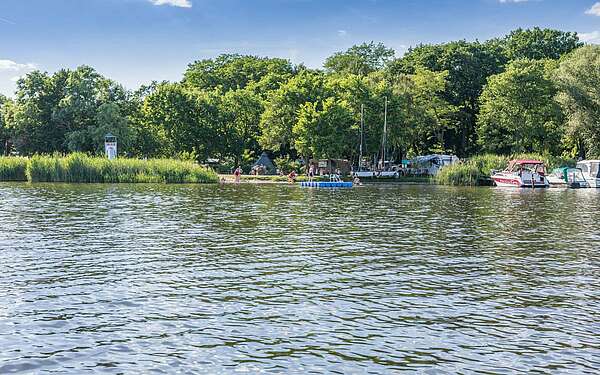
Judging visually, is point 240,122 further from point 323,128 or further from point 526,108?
point 526,108

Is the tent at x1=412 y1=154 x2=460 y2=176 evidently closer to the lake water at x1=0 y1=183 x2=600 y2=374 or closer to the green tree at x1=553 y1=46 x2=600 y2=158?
the green tree at x1=553 y1=46 x2=600 y2=158

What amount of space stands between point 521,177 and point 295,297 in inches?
2449

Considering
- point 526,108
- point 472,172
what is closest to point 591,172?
point 472,172

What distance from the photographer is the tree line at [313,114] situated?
85250 millimetres

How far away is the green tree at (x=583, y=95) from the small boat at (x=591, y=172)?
9430mm

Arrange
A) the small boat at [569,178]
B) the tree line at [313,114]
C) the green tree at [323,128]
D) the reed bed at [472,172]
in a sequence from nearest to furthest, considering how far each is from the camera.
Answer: the small boat at [569,178] → the reed bed at [472,172] → the green tree at [323,128] → the tree line at [313,114]

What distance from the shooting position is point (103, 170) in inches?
2613

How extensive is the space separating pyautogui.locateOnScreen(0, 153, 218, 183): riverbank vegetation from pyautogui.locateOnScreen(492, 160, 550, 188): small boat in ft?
111

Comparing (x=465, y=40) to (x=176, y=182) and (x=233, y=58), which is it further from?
(x=176, y=182)

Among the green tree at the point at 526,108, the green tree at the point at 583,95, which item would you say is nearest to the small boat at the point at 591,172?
the green tree at the point at 583,95

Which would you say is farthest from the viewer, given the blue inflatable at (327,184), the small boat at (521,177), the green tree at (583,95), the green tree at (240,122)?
the green tree at (240,122)

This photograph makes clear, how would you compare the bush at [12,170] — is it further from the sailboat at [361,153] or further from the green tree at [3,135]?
the sailboat at [361,153]

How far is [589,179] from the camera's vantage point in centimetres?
7394

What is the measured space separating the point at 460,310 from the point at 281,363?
529 centimetres
